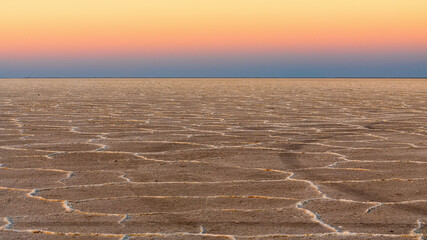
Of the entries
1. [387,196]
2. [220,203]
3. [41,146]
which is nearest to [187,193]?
[220,203]

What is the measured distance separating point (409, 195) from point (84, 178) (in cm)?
187

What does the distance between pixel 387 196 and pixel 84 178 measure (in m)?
1.76

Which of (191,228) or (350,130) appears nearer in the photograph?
(191,228)

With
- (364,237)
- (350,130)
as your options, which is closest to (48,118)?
(350,130)

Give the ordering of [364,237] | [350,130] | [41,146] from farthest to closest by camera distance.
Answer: [350,130] < [41,146] < [364,237]

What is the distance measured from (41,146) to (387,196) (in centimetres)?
307

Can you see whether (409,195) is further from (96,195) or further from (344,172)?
(96,195)

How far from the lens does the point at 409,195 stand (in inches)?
135

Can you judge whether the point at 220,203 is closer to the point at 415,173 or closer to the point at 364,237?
the point at 364,237

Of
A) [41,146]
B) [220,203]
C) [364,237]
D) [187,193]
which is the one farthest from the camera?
[41,146]

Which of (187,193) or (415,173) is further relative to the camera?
(415,173)

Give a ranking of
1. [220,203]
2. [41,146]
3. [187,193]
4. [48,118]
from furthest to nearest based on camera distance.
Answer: [48,118] → [41,146] → [187,193] → [220,203]

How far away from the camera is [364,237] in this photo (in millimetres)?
2633

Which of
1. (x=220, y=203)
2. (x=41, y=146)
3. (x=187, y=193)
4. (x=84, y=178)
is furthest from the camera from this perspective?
(x=41, y=146)
